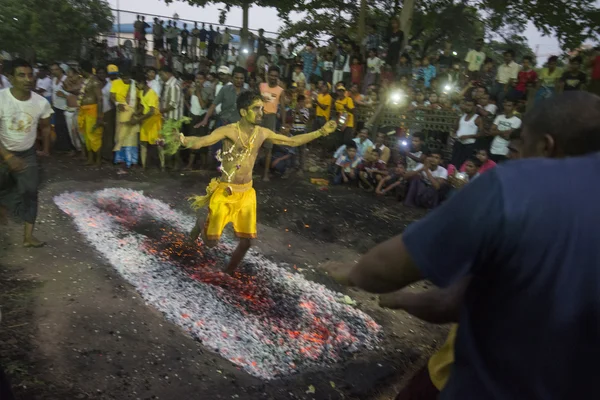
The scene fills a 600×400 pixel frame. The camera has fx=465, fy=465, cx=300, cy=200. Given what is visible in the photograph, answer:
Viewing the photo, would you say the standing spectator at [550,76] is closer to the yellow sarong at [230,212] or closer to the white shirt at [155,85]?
the white shirt at [155,85]

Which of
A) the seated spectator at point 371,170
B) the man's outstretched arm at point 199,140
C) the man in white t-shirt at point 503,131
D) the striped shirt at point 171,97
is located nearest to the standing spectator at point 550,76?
the man in white t-shirt at point 503,131

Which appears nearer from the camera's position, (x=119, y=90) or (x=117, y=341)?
(x=117, y=341)

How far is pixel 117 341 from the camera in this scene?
12.4ft

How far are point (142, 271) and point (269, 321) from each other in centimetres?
166

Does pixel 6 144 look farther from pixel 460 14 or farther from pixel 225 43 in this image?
pixel 460 14

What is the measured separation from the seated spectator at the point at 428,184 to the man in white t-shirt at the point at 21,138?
6406 mm

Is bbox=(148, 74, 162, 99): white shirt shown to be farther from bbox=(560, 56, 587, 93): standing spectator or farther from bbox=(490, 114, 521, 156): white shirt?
bbox=(560, 56, 587, 93): standing spectator

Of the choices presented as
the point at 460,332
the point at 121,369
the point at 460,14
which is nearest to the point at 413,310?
the point at 460,332

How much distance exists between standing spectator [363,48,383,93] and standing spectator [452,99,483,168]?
11.4 feet

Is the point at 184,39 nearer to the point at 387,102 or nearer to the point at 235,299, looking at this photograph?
the point at 387,102

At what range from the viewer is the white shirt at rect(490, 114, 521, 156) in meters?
9.11

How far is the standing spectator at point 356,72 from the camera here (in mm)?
13266

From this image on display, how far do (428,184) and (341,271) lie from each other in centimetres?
777

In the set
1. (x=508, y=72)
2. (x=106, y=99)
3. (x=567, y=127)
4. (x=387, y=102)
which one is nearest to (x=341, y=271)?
(x=567, y=127)
